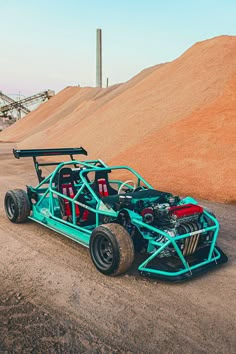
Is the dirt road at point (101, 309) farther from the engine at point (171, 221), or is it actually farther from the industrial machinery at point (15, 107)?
the industrial machinery at point (15, 107)

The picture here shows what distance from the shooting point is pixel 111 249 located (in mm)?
5234

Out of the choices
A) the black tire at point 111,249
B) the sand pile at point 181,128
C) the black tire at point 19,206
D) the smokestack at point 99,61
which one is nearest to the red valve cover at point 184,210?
the black tire at point 111,249

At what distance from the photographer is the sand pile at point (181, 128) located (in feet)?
44.3

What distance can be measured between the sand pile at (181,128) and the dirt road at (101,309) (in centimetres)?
646

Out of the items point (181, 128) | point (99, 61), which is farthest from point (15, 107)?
point (181, 128)

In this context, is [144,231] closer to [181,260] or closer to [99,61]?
[181,260]

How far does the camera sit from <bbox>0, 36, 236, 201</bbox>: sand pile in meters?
13.5

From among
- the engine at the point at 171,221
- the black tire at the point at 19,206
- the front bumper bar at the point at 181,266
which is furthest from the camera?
the black tire at the point at 19,206

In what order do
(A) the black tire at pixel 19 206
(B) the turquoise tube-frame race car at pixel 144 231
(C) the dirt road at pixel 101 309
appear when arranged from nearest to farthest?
(C) the dirt road at pixel 101 309
(B) the turquoise tube-frame race car at pixel 144 231
(A) the black tire at pixel 19 206

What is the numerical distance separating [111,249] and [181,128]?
1351 centimetres

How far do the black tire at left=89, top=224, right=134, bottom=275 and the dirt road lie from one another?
0.18 meters

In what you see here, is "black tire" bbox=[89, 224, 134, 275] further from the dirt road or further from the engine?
the engine

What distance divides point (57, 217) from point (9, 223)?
5.28 ft

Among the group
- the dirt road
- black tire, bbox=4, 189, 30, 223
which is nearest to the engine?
the dirt road
